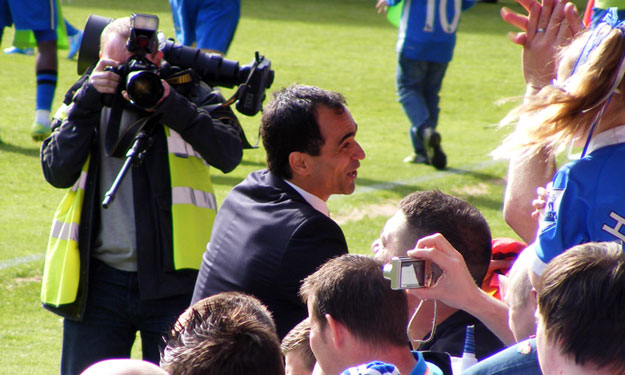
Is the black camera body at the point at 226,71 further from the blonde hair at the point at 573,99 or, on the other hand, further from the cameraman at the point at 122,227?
the blonde hair at the point at 573,99

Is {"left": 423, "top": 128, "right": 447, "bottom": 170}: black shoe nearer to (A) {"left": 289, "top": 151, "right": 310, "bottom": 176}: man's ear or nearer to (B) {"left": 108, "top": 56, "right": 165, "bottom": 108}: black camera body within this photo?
(B) {"left": 108, "top": 56, "right": 165, "bottom": 108}: black camera body

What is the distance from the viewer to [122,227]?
365 centimetres

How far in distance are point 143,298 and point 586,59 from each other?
6.31 feet

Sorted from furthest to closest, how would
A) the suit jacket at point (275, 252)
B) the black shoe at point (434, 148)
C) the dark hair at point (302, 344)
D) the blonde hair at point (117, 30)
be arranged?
the black shoe at point (434, 148) → the blonde hair at point (117, 30) → the suit jacket at point (275, 252) → the dark hair at point (302, 344)

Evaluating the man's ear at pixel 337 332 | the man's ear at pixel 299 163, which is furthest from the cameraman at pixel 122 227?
the man's ear at pixel 337 332

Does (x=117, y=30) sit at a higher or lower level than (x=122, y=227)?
higher

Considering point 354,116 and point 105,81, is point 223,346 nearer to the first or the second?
point 105,81

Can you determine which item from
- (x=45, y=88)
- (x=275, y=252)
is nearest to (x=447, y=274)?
(x=275, y=252)

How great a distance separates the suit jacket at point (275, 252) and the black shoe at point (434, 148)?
5.76 meters

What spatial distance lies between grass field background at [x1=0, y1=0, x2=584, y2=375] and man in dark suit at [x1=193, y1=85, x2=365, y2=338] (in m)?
0.86

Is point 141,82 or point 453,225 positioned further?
point 141,82

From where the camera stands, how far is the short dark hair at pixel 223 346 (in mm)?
2031

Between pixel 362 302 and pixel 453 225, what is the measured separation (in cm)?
70

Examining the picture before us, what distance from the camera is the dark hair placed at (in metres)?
2.66
